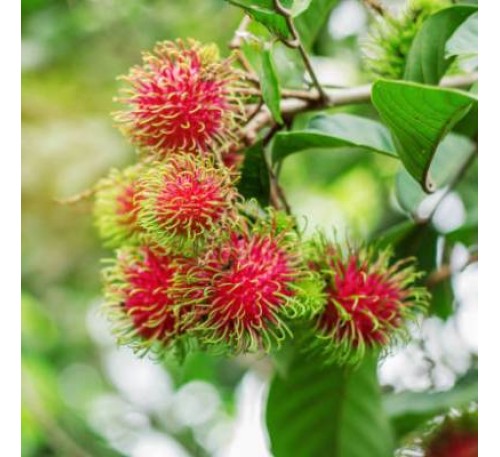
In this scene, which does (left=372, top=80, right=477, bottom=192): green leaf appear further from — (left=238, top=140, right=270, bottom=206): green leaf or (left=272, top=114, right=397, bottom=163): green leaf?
(left=238, top=140, right=270, bottom=206): green leaf

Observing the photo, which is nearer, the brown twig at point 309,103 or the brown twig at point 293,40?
the brown twig at point 293,40

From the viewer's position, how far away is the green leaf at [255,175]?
1364 mm

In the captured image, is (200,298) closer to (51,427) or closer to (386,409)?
(386,409)

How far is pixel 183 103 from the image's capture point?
1306mm

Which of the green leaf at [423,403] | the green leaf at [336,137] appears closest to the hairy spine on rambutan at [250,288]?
the green leaf at [336,137]

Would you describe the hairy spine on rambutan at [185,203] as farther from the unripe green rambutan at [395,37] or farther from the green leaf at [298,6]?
the unripe green rambutan at [395,37]

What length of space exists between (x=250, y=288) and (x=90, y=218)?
1801 millimetres

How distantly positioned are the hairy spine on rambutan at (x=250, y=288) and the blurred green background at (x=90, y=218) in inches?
36.4

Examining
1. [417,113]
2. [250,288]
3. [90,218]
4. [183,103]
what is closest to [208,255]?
[250,288]

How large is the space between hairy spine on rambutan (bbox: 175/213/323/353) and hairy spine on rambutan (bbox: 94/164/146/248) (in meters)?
0.15

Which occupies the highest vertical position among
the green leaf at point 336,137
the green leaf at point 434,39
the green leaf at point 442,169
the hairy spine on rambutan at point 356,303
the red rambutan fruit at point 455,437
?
the green leaf at point 434,39

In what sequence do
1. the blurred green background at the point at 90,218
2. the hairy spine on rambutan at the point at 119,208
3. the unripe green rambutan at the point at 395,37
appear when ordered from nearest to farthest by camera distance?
the hairy spine on rambutan at the point at 119,208
the unripe green rambutan at the point at 395,37
the blurred green background at the point at 90,218

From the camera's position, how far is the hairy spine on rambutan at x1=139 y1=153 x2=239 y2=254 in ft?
4.01
